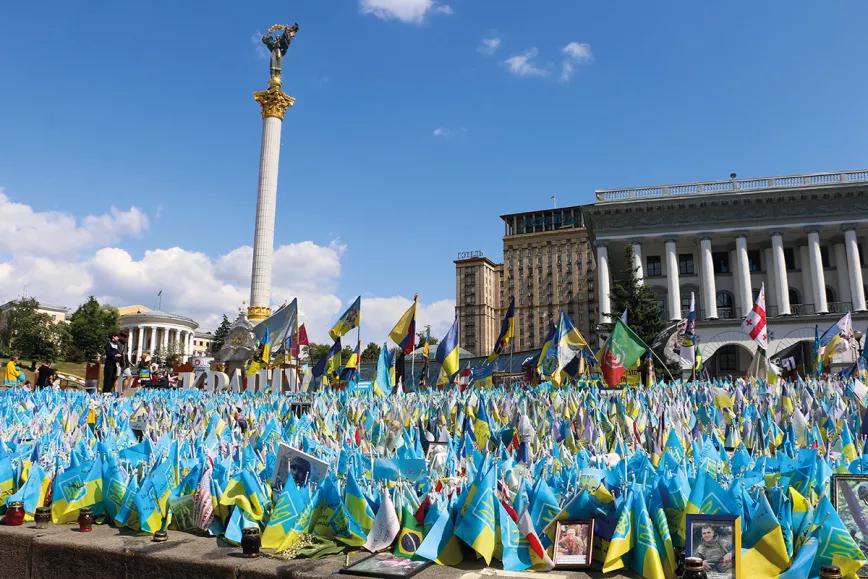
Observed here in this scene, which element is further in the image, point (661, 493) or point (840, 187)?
point (840, 187)

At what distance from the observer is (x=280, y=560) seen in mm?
3727

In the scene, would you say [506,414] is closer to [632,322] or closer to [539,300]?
[632,322]

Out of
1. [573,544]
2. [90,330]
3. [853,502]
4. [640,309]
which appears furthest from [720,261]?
[90,330]

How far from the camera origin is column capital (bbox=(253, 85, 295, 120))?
3491 cm

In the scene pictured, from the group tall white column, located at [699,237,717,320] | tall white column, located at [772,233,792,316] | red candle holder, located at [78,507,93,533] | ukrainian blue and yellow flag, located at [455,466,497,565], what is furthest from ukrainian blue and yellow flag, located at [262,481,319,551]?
tall white column, located at [772,233,792,316]

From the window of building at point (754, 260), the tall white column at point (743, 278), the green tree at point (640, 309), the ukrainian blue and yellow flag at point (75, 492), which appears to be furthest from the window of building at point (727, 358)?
the ukrainian blue and yellow flag at point (75, 492)

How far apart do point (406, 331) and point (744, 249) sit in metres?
31.4

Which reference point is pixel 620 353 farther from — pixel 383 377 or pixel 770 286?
pixel 770 286

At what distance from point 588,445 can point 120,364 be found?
48.4 feet

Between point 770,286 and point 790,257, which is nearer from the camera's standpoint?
point 770,286

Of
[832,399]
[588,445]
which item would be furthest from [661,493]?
[832,399]

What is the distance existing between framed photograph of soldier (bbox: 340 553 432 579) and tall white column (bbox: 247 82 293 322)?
96.7 ft

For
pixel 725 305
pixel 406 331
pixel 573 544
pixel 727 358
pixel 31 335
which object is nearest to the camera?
pixel 573 544

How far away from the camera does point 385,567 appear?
353cm
